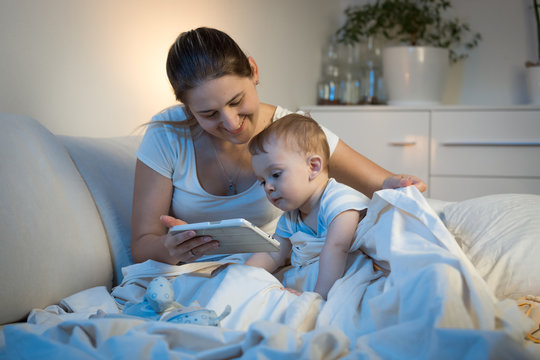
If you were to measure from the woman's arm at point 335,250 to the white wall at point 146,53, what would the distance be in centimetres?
93

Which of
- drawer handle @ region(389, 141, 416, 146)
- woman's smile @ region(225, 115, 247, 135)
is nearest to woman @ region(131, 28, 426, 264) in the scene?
woman's smile @ region(225, 115, 247, 135)

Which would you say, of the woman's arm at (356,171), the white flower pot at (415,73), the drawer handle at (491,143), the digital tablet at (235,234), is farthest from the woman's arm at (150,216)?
the white flower pot at (415,73)

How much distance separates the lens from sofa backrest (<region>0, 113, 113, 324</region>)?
3.82 feet

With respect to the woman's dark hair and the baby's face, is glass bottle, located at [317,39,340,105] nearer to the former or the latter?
the woman's dark hair

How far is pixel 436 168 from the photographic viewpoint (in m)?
3.21

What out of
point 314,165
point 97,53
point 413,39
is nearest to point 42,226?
point 314,165

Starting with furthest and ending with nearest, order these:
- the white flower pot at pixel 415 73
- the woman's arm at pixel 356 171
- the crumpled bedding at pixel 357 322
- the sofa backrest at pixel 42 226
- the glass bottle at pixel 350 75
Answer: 1. the glass bottle at pixel 350 75
2. the white flower pot at pixel 415 73
3. the woman's arm at pixel 356 171
4. the sofa backrest at pixel 42 226
5. the crumpled bedding at pixel 357 322

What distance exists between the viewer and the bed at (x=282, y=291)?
2.80 feet

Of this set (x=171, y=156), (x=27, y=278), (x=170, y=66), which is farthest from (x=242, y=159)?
(x=27, y=278)

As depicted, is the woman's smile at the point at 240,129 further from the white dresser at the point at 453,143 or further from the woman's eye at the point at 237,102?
the white dresser at the point at 453,143

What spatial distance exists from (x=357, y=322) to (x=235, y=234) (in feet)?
1.02

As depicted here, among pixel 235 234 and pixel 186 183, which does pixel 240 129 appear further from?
pixel 235 234

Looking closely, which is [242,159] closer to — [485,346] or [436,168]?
[485,346]

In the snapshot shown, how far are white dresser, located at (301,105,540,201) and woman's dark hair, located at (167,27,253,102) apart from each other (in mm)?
1909
